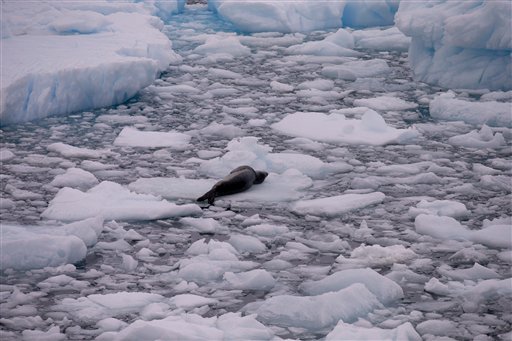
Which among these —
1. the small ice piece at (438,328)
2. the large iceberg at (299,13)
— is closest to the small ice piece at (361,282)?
the small ice piece at (438,328)

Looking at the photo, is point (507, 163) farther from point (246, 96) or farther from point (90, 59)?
point (90, 59)

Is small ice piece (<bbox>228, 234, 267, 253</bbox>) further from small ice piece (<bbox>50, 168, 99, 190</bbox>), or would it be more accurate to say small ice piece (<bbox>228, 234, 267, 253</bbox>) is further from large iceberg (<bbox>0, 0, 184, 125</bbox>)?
large iceberg (<bbox>0, 0, 184, 125</bbox>)

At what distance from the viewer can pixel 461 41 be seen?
9094 mm

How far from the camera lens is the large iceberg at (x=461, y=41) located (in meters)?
8.84

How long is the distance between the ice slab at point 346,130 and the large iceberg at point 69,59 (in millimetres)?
1939

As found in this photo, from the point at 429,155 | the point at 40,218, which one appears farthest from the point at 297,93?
the point at 40,218

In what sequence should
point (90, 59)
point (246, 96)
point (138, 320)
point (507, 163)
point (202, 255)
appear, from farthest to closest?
point (246, 96) → point (90, 59) → point (507, 163) → point (202, 255) → point (138, 320)

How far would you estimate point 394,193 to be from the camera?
18.9 ft

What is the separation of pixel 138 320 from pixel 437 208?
101 inches

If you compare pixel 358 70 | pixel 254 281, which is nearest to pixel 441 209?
pixel 254 281

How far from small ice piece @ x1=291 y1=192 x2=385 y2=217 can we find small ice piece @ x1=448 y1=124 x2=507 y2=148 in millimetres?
1832

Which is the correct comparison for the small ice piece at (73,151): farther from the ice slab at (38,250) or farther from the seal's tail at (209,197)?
the ice slab at (38,250)

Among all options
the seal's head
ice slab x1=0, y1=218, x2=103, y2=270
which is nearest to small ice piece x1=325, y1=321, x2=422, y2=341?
ice slab x1=0, y1=218, x2=103, y2=270

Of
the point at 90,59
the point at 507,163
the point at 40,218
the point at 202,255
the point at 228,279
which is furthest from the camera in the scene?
the point at 90,59
